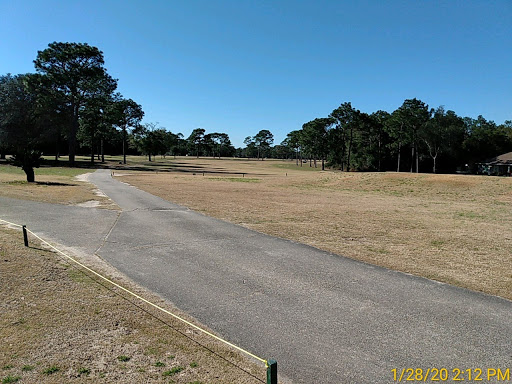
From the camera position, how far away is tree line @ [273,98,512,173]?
64.0 metres

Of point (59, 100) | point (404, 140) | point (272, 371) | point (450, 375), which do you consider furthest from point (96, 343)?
point (404, 140)

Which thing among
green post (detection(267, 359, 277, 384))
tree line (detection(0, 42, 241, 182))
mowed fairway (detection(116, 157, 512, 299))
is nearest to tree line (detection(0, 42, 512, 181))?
tree line (detection(0, 42, 241, 182))

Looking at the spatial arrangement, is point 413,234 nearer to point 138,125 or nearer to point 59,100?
point 59,100

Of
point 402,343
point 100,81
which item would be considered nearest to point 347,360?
point 402,343

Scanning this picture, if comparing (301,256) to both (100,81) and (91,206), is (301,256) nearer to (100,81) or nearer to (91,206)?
(91,206)

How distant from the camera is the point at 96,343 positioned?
4.12m

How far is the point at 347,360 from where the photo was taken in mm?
3889

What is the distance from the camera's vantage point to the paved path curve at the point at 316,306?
3.97m

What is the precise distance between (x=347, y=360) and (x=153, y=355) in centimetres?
227

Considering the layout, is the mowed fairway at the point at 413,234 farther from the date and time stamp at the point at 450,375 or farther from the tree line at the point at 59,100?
the tree line at the point at 59,100


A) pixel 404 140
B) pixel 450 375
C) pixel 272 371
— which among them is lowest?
pixel 450 375

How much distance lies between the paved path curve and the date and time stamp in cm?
7

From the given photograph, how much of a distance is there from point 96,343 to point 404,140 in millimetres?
71063

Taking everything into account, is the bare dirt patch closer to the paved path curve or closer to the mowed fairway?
the paved path curve
